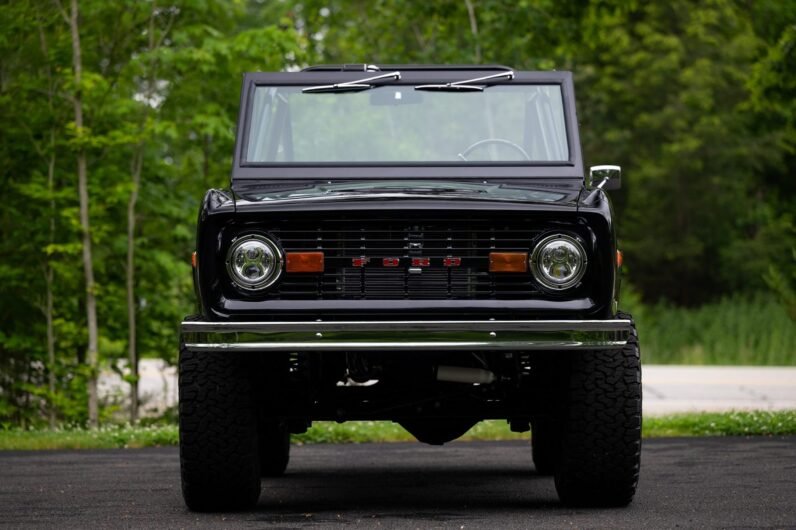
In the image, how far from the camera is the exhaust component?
6.82 meters

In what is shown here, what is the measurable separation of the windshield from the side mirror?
0.25 metres

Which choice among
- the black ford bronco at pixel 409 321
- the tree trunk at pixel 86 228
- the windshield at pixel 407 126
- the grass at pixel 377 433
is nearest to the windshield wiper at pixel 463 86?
the windshield at pixel 407 126

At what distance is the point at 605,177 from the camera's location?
7.84 metres

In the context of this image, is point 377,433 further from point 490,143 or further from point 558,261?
point 558,261

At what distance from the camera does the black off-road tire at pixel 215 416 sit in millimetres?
6922

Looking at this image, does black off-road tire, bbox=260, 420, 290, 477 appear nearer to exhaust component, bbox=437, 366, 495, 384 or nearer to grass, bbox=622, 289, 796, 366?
exhaust component, bbox=437, 366, 495, 384

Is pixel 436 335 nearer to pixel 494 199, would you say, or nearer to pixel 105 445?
pixel 494 199

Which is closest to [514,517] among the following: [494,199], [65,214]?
[494,199]

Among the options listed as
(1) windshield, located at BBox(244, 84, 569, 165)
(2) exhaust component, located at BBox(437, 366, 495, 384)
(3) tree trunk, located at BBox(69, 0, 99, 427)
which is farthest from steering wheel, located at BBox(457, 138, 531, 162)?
(3) tree trunk, located at BBox(69, 0, 99, 427)

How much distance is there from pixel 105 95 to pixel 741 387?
9047 millimetres

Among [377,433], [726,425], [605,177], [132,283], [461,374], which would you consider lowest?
[377,433]

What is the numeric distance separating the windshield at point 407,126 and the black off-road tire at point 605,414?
1488mm

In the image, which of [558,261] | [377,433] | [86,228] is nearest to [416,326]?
[558,261]

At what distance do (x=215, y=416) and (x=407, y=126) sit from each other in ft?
6.96
